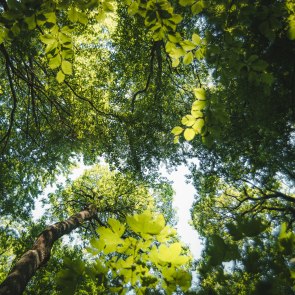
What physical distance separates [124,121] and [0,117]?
5.57 metres

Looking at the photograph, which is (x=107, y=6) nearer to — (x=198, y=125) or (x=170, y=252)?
(x=198, y=125)

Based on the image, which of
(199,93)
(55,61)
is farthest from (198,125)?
(55,61)

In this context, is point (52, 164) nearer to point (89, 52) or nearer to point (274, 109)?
point (89, 52)

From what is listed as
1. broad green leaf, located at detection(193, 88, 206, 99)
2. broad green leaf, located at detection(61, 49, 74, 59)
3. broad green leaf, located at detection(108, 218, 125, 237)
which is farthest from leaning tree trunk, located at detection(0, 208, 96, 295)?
broad green leaf, located at detection(193, 88, 206, 99)

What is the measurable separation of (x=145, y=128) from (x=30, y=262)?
18.1 ft

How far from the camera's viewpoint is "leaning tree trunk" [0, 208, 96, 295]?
4.07m

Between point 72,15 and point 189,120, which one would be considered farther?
point 72,15

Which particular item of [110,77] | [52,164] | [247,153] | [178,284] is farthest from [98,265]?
[52,164]

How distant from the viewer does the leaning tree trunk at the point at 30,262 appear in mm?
4070

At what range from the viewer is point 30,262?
16.5ft

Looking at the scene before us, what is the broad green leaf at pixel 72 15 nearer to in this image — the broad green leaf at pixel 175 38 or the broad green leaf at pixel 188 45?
the broad green leaf at pixel 175 38

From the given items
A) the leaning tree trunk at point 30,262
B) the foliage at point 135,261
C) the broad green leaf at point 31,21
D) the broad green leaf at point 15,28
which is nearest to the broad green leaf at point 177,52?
the broad green leaf at point 31,21

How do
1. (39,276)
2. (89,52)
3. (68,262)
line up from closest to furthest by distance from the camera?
(68,262), (39,276), (89,52)

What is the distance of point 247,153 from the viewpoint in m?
8.74
